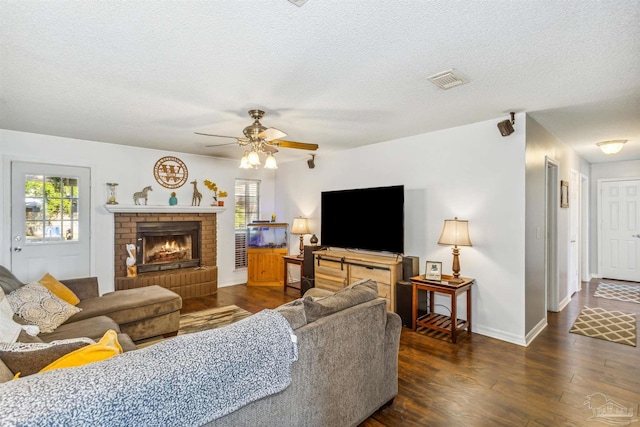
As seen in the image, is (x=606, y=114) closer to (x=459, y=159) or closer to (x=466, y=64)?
(x=459, y=159)

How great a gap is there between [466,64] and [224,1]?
1.60 metres

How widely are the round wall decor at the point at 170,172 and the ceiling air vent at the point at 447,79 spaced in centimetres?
439

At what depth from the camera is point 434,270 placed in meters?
3.66

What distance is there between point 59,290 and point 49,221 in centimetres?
184

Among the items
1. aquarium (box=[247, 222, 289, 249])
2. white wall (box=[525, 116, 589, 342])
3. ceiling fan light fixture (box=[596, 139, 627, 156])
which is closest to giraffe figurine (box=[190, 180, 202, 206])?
aquarium (box=[247, 222, 289, 249])

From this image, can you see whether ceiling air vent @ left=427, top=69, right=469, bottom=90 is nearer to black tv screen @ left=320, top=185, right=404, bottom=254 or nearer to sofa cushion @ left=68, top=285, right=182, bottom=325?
black tv screen @ left=320, top=185, right=404, bottom=254

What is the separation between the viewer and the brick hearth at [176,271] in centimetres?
475

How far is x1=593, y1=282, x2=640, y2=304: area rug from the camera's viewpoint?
4945 mm

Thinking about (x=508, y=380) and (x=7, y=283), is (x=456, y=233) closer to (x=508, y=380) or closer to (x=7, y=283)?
(x=508, y=380)

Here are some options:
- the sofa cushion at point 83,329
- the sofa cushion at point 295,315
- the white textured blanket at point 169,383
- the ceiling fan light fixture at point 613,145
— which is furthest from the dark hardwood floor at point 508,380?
the ceiling fan light fixture at point 613,145

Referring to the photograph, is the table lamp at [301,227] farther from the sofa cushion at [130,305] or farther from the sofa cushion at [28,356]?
the sofa cushion at [28,356]

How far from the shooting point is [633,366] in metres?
2.83

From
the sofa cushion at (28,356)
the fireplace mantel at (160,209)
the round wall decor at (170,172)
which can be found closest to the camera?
the sofa cushion at (28,356)

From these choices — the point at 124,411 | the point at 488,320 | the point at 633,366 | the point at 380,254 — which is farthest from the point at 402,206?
the point at 124,411
